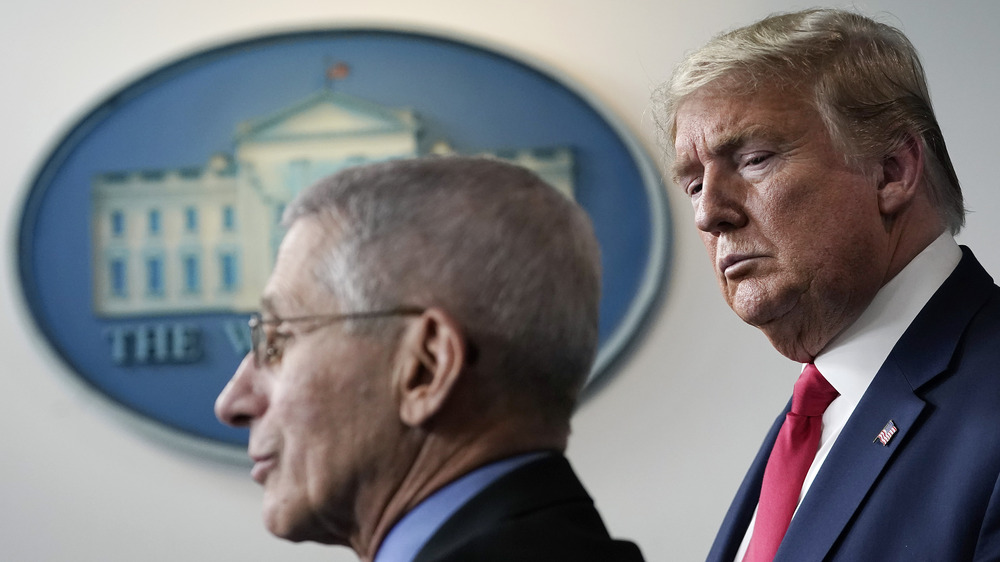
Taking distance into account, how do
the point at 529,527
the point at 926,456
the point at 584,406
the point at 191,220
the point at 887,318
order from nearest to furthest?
the point at 529,527, the point at 926,456, the point at 887,318, the point at 584,406, the point at 191,220

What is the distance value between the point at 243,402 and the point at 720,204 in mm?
607

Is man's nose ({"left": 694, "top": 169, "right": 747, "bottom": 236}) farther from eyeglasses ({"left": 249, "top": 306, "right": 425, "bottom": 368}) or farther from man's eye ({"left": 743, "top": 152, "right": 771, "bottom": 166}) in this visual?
eyeglasses ({"left": 249, "top": 306, "right": 425, "bottom": 368})

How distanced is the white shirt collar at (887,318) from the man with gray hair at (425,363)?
0.50 meters

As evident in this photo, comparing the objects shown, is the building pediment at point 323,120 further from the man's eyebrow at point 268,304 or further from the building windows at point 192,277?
the man's eyebrow at point 268,304

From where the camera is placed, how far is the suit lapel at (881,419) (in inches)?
40.4

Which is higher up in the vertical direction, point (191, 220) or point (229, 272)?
point (191, 220)

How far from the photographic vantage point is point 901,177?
3.70 ft

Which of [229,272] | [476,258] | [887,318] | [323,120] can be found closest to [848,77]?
[887,318]

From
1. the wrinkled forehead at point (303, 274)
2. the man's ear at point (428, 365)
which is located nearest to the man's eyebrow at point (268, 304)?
→ the wrinkled forehead at point (303, 274)

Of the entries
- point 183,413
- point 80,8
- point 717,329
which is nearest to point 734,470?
point 717,329

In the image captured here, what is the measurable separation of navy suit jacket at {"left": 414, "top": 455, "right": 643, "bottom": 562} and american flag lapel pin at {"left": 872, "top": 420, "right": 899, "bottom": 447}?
44cm

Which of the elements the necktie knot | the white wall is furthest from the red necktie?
the white wall

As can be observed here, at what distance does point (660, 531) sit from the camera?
1978mm

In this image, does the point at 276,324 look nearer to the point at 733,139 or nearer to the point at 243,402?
the point at 243,402
